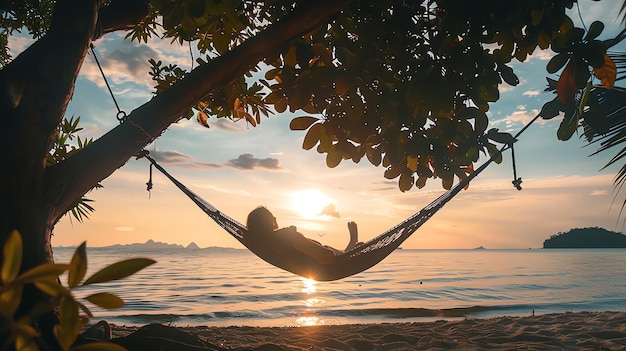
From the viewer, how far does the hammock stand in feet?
11.0

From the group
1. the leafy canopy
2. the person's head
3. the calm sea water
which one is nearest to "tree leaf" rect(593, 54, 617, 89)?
the leafy canopy

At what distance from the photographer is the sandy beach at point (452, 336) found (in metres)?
4.62

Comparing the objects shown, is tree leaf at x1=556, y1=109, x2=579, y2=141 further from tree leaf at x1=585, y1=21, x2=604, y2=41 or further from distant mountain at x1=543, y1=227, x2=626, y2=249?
distant mountain at x1=543, y1=227, x2=626, y2=249

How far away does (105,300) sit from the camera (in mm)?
503

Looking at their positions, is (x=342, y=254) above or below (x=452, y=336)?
above

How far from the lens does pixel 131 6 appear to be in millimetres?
2746

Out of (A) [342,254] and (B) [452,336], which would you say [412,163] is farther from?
(B) [452,336]

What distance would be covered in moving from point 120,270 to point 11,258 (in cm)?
10

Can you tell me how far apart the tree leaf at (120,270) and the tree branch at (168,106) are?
5.30 ft

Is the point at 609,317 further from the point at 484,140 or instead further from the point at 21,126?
the point at 21,126

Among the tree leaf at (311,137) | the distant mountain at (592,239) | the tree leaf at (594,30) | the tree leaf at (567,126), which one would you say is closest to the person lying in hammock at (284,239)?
the tree leaf at (311,137)

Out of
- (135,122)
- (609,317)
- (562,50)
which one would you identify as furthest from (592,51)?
(609,317)

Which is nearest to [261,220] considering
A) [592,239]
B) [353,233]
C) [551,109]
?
→ [353,233]

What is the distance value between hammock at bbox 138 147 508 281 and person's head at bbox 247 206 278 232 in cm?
111
